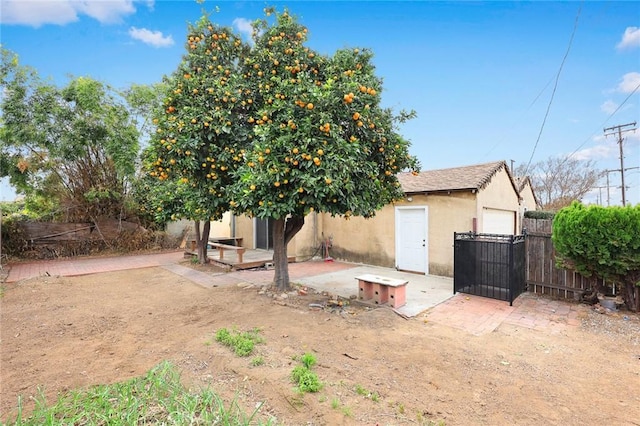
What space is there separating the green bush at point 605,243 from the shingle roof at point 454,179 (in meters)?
2.47

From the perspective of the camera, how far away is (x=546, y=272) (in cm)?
647

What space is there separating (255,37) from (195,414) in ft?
19.1

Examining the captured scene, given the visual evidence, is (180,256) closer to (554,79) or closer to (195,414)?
(195,414)

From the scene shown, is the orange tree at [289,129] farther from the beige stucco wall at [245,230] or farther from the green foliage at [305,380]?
the beige stucco wall at [245,230]

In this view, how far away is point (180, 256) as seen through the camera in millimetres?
12570

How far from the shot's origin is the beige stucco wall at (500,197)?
817 centimetres

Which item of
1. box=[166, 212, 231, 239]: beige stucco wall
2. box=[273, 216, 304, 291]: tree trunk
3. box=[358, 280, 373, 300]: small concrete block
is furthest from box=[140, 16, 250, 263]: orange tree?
box=[166, 212, 231, 239]: beige stucco wall

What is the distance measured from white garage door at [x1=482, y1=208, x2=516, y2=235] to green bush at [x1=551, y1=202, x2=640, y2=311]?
115 inches

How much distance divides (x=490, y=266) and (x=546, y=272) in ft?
4.20

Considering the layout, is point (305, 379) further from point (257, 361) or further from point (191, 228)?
point (191, 228)

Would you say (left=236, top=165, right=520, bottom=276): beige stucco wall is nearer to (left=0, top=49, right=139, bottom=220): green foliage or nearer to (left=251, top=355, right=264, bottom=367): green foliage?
(left=0, top=49, right=139, bottom=220): green foliage

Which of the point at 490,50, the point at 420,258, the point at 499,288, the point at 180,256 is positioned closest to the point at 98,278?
the point at 180,256

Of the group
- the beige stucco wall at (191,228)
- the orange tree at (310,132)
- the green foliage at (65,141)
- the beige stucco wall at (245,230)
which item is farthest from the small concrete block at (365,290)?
the green foliage at (65,141)

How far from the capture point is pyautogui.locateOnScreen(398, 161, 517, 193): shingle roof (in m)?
8.09
